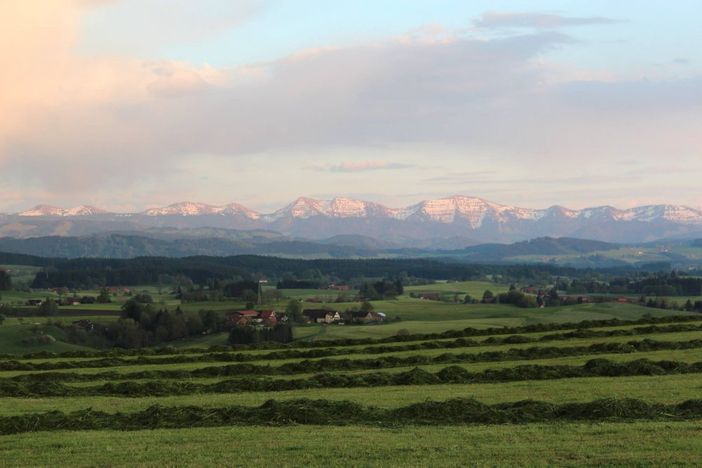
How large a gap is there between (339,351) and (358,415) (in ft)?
64.2

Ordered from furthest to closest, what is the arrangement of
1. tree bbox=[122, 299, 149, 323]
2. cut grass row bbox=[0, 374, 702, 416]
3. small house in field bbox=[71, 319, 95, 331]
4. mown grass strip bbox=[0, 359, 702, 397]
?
tree bbox=[122, 299, 149, 323], small house in field bbox=[71, 319, 95, 331], mown grass strip bbox=[0, 359, 702, 397], cut grass row bbox=[0, 374, 702, 416]

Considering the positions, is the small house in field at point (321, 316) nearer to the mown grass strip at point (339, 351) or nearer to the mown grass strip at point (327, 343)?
the mown grass strip at point (327, 343)

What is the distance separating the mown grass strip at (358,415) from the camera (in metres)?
20.9

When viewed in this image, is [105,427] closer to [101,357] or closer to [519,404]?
[519,404]

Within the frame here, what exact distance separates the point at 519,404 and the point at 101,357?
26437 mm

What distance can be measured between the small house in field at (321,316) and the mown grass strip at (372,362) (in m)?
65.0

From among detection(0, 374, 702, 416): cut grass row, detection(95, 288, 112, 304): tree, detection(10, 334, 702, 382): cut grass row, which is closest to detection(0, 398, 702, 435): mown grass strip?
detection(0, 374, 702, 416): cut grass row

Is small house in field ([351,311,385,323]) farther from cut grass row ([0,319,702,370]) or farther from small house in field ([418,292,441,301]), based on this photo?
cut grass row ([0,319,702,370])

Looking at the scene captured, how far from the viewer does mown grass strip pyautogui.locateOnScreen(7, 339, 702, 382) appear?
32.8 m

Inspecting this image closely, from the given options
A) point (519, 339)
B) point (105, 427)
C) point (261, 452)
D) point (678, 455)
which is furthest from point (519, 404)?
point (519, 339)

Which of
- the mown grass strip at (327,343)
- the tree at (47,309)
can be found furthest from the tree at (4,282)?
the mown grass strip at (327,343)

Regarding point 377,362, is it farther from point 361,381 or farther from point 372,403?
point 372,403

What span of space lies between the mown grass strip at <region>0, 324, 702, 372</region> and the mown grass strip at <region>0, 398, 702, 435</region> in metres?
16.0

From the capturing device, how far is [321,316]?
104 metres
